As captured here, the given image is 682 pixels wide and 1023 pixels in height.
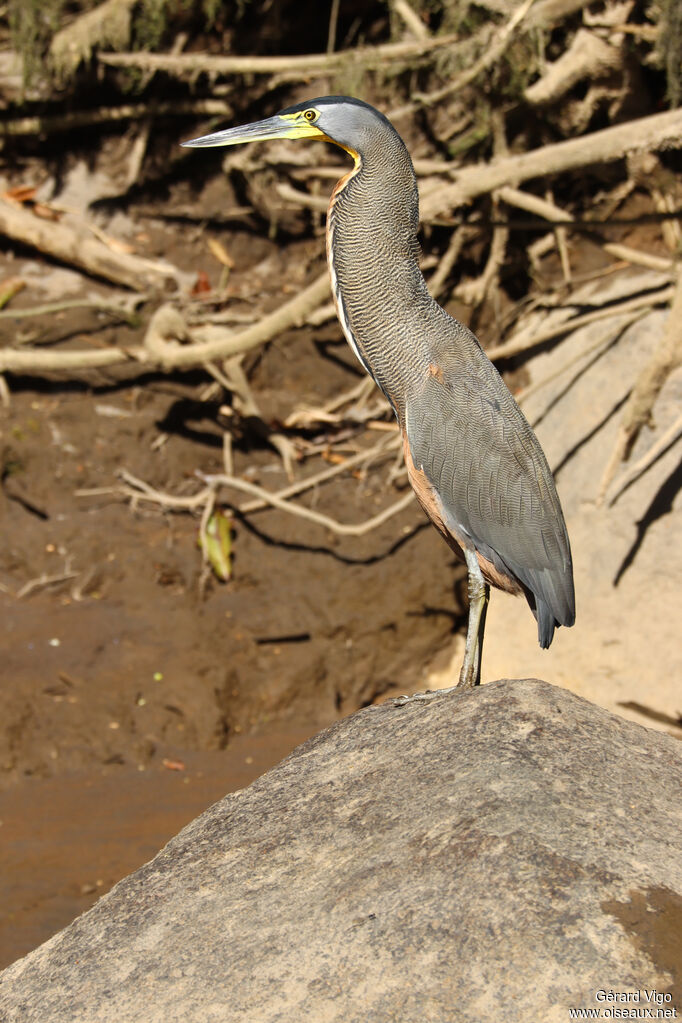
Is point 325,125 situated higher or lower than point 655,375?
higher

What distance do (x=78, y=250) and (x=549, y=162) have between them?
3821mm

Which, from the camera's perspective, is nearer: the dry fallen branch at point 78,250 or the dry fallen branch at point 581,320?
the dry fallen branch at point 581,320

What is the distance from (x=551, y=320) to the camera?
7.71 m

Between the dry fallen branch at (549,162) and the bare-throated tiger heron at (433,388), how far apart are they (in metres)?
2.69

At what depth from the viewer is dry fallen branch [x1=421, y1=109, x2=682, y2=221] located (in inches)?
246

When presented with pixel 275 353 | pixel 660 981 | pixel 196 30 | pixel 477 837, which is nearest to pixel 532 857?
pixel 477 837

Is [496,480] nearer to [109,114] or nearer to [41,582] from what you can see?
[41,582]

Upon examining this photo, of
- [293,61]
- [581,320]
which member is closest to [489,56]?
[293,61]

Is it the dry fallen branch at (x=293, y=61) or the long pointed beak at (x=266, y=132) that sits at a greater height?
the dry fallen branch at (x=293, y=61)

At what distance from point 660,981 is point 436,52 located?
6.49 meters

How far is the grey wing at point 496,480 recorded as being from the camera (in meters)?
3.88

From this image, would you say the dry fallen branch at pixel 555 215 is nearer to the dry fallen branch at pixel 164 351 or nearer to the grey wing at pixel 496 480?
the dry fallen branch at pixel 164 351

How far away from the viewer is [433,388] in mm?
3877

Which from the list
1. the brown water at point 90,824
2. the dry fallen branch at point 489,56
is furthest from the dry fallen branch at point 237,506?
the dry fallen branch at point 489,56
